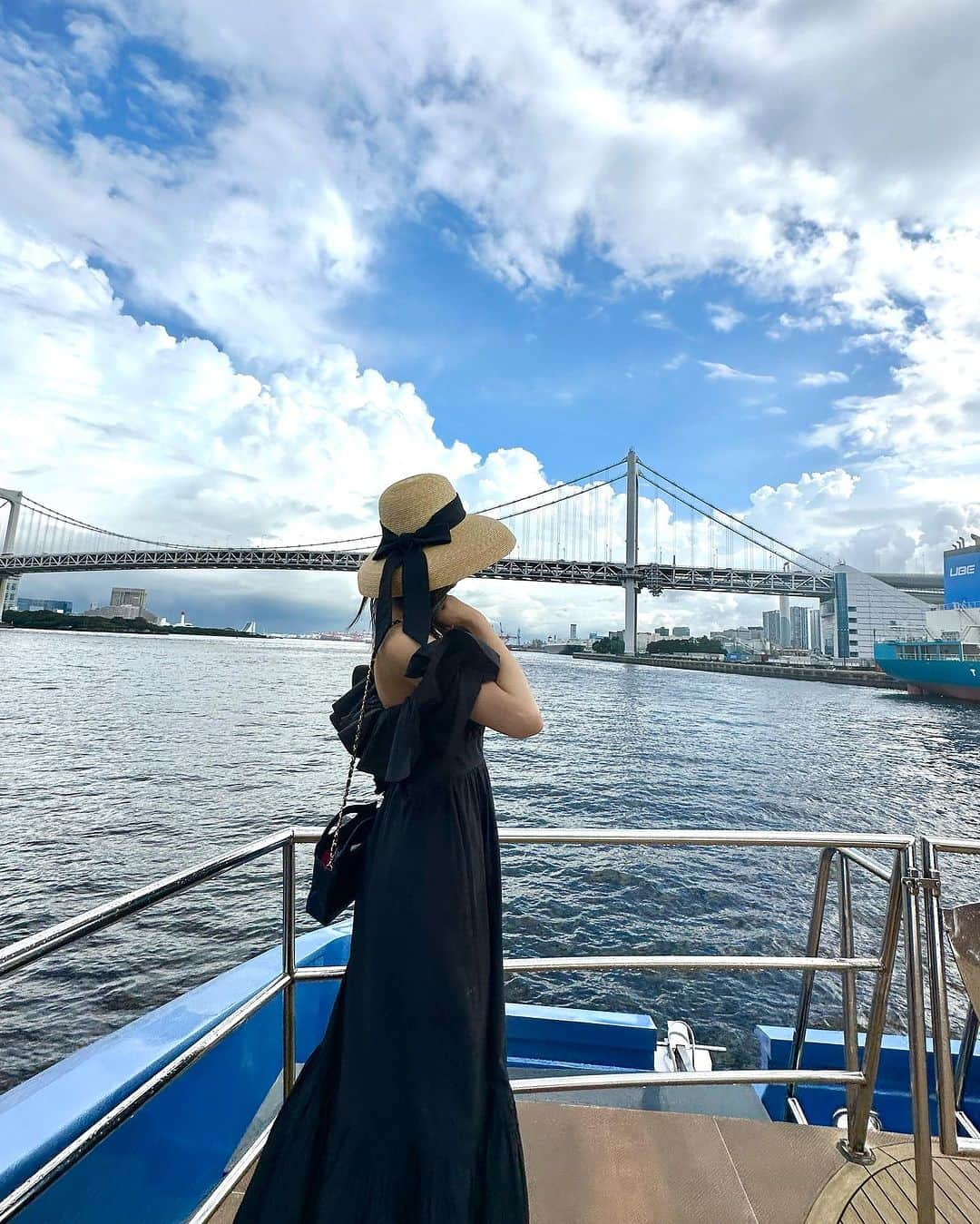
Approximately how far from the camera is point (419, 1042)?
93 centimetres

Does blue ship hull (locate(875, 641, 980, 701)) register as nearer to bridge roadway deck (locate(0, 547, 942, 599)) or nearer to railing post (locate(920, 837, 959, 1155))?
bridge roadway deck (locate(0, 547, 942, 599))

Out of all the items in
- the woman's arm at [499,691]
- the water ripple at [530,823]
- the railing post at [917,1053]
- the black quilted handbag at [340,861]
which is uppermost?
the woman's arm at [499,691]

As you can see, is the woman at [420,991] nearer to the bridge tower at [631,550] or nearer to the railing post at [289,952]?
the railing post at [289,952]

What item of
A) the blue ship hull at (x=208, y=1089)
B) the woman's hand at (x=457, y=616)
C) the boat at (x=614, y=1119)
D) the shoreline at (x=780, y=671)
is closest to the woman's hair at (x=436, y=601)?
the woman's hand at (x=457, y=616)

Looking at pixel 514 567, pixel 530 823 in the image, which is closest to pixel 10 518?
pixel 514 567

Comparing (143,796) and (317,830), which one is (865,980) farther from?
(143,796)

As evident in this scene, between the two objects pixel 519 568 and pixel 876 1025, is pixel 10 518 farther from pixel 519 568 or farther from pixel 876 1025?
pixel 876 1025

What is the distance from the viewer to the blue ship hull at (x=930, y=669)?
26.3 m

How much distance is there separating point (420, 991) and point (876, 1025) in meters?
1.05

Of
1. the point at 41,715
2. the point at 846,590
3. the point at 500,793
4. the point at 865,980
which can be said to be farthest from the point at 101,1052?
the point at 846,590

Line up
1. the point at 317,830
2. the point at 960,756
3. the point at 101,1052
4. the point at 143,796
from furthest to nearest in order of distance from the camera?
the point at 960,756 < the point at 143,796 < the point at 101,1052 < the point at 317,830

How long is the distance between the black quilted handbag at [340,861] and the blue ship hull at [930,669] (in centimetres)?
3140

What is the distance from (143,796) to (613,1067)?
8.08 meters

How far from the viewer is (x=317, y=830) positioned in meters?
1.23
